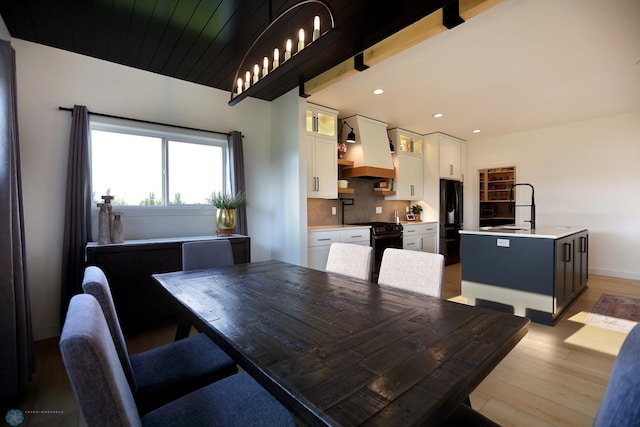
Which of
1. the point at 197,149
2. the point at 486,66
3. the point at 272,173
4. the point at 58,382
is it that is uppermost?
the point at 486,66

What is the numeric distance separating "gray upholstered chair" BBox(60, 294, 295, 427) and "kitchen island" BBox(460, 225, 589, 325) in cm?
297

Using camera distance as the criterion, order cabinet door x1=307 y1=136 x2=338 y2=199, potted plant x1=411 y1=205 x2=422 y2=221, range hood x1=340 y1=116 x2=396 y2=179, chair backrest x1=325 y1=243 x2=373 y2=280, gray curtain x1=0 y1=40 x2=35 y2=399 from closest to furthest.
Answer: gray curtain x1=0 y1=40 x2=35 y2=399 < chair backrest x1=325 y1=243 x2=373 y2=280 < cabinet door x1=307 y1=136 x2=338 y2=199 < range hood x1=340 y1=116 x2=396 y2=179 < potted plant x1=411 y1=205 x2=422 y2=221

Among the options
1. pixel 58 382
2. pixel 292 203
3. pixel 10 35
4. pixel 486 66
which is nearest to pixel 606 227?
pixel 486 66

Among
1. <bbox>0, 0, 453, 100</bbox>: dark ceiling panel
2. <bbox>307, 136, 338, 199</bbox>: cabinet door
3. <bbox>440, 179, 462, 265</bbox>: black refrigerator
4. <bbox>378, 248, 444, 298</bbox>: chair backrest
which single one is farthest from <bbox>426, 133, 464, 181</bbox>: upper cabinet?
<bbox>378, 248, 444, 298</bbox>: chair backrest

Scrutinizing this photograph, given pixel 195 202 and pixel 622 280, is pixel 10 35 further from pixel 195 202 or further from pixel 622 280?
pixel 622 280

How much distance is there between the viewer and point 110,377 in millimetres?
637

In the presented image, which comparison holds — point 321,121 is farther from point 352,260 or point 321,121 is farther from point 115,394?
point 115,394

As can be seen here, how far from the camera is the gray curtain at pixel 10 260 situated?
176 centimetres

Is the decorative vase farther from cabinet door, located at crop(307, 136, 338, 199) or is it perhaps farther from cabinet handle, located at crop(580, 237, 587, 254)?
cabinet handle, located at crop(580, 237, 587, 254)

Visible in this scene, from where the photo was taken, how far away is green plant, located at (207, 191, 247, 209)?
3344mm

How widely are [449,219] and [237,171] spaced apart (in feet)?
14.0

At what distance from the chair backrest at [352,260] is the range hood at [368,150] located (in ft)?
8.34

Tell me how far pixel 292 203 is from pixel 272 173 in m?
0.64

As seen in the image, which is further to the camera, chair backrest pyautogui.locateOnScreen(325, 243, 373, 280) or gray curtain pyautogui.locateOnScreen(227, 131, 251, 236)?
gray curtain pyautogui.locateOnScreen(227, 131, 251, 236)
